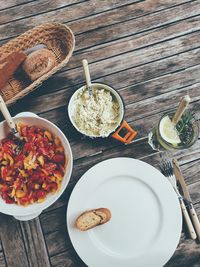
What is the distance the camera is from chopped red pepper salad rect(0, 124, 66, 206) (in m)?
1.08

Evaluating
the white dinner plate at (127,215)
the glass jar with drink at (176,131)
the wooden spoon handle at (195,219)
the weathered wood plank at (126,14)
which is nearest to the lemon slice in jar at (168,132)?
the glass jar with drink at (176,131)

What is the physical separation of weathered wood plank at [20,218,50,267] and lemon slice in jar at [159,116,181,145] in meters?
0.47

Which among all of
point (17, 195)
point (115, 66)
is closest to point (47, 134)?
point (17, 195)

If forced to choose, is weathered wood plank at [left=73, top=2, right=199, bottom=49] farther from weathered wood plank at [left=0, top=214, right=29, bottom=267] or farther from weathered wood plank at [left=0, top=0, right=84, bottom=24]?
weathered wood plank at [left=0, top=214, right=29, bottom=267]

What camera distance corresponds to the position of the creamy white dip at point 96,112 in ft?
3.84

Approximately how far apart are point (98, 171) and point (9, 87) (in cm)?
41

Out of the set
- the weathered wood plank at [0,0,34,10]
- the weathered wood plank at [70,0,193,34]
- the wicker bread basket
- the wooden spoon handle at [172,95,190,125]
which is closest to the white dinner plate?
the wooden spoon handle at [172,95,190,125]

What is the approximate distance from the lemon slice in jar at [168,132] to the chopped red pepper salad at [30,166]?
1.01 ft

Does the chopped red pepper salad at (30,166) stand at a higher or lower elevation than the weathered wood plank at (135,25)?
lower

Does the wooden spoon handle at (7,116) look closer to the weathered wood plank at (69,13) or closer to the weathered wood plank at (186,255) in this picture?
the weathered wood plank at (69,13)

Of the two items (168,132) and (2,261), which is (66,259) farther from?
(168,132)

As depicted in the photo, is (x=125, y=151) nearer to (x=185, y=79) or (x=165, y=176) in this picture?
(x=165, y=176)

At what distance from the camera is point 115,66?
4.28 feet

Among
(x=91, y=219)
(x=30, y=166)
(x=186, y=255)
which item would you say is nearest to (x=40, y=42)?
(x=30, y=166)
